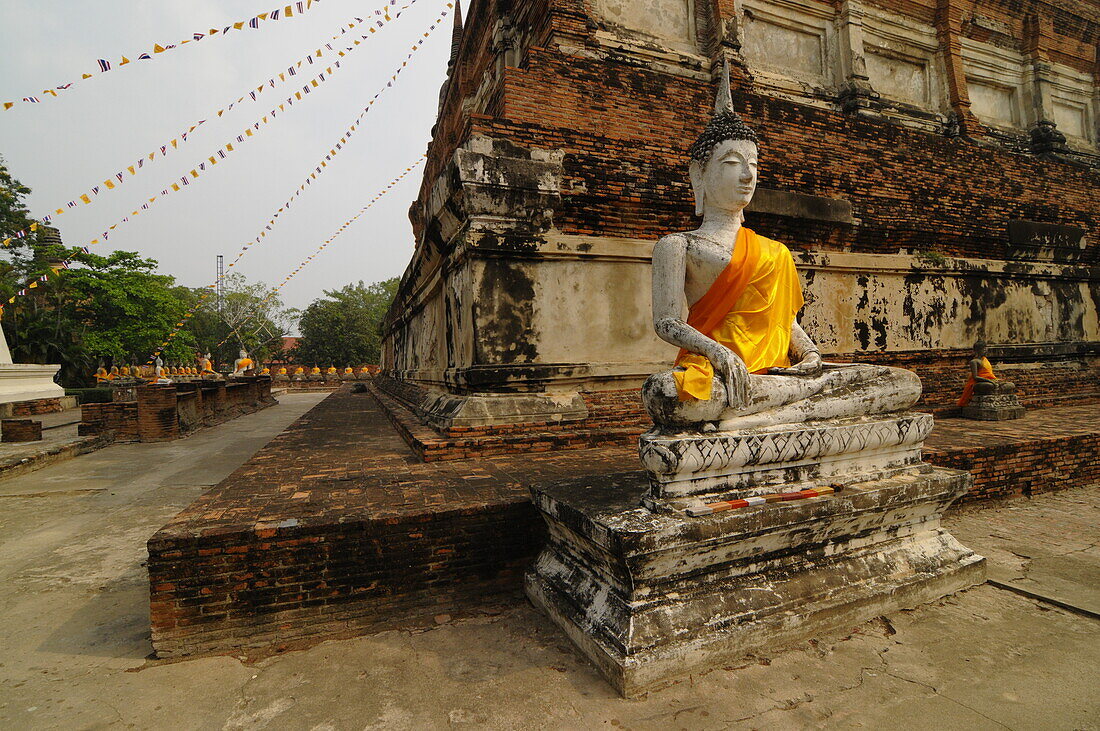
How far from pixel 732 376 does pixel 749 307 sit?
59 cm

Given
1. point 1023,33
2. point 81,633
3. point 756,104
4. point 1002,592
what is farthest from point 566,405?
point 1023,33

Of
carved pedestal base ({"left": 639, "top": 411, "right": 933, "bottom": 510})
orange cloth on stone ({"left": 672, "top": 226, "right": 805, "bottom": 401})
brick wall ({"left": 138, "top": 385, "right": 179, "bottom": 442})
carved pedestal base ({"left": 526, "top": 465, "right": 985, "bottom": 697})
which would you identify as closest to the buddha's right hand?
carved pedestal base ({"left": 639, "top": 411, "right": 933, "bottom": 510})

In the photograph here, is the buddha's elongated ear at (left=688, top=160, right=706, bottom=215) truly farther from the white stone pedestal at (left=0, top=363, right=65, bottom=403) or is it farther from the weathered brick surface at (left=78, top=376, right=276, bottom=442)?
the white stone pedestal at (left=0, top=363, right=65, bottom=403)

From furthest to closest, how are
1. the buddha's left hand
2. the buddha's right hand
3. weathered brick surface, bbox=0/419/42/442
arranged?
weathered brick surface, bbox=0/419/42/442 → the buddha's left hand → the buddha's right hand

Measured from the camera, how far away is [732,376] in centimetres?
264

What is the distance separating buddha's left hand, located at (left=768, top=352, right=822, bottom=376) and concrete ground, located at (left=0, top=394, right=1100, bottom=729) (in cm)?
128

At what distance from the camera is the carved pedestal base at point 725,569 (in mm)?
2256

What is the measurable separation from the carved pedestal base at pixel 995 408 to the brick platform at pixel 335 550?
5194mm

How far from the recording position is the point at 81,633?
2.96 m

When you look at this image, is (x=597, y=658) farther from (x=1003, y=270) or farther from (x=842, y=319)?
(x=1003, y=270)

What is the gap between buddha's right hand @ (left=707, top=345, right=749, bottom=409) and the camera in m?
2.64

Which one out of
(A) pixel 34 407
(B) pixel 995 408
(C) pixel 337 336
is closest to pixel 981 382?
(B) pixel 995 408

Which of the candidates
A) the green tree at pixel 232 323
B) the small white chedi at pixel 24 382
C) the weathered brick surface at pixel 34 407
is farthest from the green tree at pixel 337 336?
the small white chedi at pixel 24 382

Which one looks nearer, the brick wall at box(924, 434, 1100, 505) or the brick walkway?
the brick wall at box(924, 434, 1100, 505)
